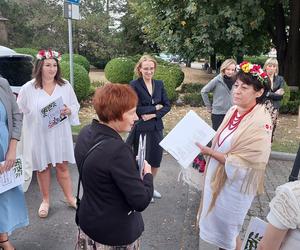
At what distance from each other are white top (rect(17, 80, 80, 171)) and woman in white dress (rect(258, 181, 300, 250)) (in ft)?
9.28

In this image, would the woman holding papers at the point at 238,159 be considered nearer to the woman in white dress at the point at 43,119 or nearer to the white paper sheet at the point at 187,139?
the white paper sheet at the point at 187,139

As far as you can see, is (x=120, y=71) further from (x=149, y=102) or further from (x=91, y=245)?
(x=91, y=245)

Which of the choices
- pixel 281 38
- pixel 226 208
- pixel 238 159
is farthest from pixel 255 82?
pixel 281 38

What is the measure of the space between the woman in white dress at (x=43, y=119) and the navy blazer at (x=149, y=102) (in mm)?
762

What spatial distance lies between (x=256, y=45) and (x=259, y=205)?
8.94 metres

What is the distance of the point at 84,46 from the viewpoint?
2666cm

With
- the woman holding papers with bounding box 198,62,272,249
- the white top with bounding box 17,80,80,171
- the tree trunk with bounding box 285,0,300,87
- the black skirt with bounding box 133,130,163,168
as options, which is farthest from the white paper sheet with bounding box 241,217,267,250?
the tree trunk with bounding box 285,0,300,87

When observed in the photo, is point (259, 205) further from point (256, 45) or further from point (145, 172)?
Answer: point (256, 45)

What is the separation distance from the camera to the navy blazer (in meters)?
4.24

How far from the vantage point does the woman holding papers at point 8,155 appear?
303 cm

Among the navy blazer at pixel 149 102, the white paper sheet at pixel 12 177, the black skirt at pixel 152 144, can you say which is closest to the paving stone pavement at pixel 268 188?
the black skirt at pixel 152 144

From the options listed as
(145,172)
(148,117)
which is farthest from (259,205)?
(145,172)

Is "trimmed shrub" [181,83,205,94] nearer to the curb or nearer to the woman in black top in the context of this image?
the woman in black top

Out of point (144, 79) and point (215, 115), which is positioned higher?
point (144, 79)
